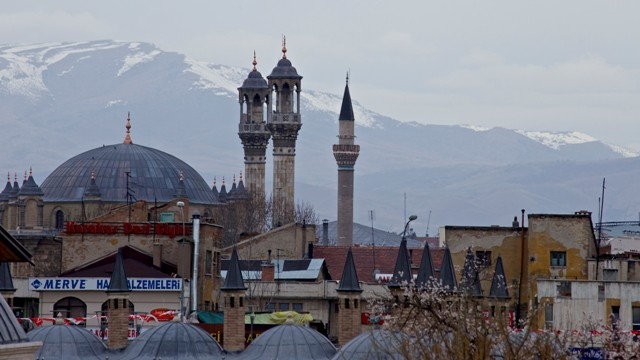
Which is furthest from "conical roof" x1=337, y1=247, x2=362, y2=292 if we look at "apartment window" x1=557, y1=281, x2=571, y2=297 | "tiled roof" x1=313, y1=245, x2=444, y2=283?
"tiled roof" x1=313, y1=245, x2=444, y2=283

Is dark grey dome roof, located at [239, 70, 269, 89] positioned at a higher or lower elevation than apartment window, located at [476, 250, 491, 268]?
higher

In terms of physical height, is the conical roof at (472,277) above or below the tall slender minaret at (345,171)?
below

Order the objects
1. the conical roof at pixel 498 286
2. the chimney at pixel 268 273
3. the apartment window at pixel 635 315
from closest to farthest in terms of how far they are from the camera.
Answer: the conical roof at pixel 498 286 → the apartment window at pixel 635 315 → the chimney at pixel 268 273

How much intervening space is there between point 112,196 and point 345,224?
14252 millimetres

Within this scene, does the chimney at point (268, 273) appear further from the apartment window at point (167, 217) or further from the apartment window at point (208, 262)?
the apartment window at point (167, 217)

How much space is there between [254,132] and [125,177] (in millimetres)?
20670

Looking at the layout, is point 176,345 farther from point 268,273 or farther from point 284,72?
point 284,72

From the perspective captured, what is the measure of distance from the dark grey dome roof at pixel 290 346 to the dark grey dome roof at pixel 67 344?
343 centimetres

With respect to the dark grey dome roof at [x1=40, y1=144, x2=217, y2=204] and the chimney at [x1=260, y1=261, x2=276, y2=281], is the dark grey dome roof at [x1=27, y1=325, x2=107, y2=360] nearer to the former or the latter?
the chimney at [x1=260, y1=261, x2=276, y2=281]

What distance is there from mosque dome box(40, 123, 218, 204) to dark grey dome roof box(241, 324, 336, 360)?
72.2 meters

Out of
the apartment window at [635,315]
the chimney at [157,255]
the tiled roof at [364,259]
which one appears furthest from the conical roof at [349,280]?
the tiled roof at [364,259]

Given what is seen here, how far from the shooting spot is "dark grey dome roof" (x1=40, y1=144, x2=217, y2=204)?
127 m

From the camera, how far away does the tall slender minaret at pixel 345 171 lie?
5207 inches

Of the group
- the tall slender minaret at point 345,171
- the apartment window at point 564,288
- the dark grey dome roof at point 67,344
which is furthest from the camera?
the tall slender minaret at point 345,171
